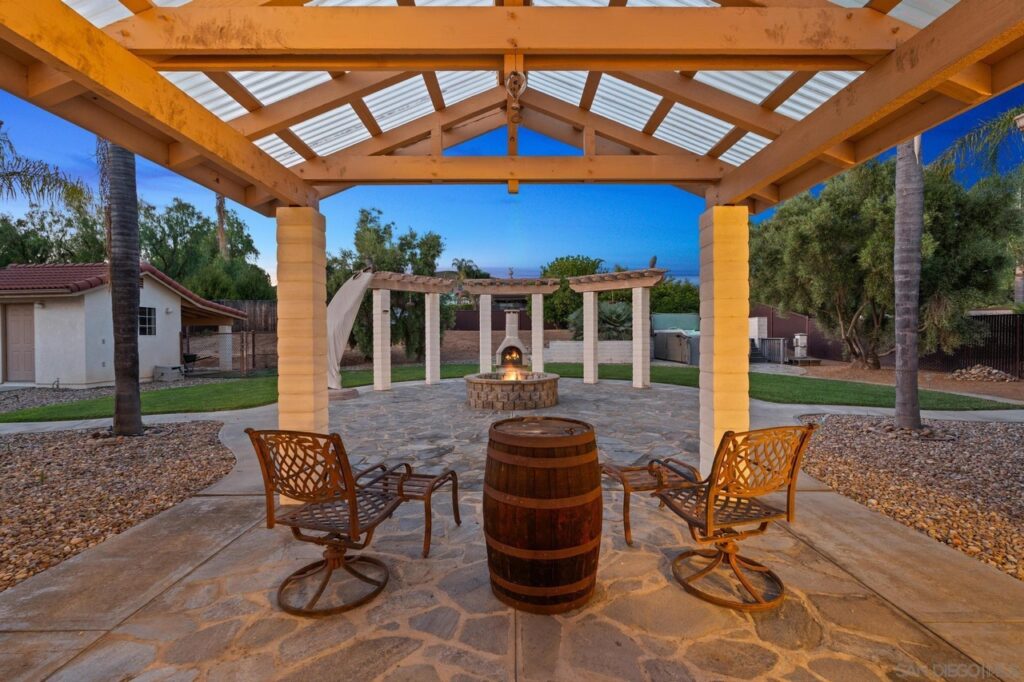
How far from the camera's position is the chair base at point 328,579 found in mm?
2838

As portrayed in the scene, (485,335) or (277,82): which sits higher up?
(277,82)

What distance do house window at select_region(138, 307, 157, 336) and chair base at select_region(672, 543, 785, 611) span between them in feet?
61.0

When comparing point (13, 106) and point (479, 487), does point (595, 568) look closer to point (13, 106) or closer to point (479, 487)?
point (479, 487)

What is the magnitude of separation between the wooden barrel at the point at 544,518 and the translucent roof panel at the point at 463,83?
3.70 meters

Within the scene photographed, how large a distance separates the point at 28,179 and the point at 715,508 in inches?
452

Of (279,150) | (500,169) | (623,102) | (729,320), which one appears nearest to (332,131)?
(279,150)

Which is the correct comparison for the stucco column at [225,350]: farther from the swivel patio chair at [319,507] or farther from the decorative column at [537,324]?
the swivel patio chair at [319,507]

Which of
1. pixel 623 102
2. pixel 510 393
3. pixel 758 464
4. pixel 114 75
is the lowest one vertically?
pixel 510 393

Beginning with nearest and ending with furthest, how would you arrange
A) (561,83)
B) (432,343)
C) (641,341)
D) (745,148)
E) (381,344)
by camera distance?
(745,148) < (561,83) < (381,344) < (641,341) < (432,343)

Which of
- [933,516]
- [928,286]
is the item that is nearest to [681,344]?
[928,286]

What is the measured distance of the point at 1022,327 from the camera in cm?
1380

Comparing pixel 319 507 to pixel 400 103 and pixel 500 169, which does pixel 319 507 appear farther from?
pixel 400 103

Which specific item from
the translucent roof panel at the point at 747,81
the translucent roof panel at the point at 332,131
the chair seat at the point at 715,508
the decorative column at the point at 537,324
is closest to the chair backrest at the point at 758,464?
the chair seat at the point at 715,508

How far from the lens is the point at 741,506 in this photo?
3.29m
